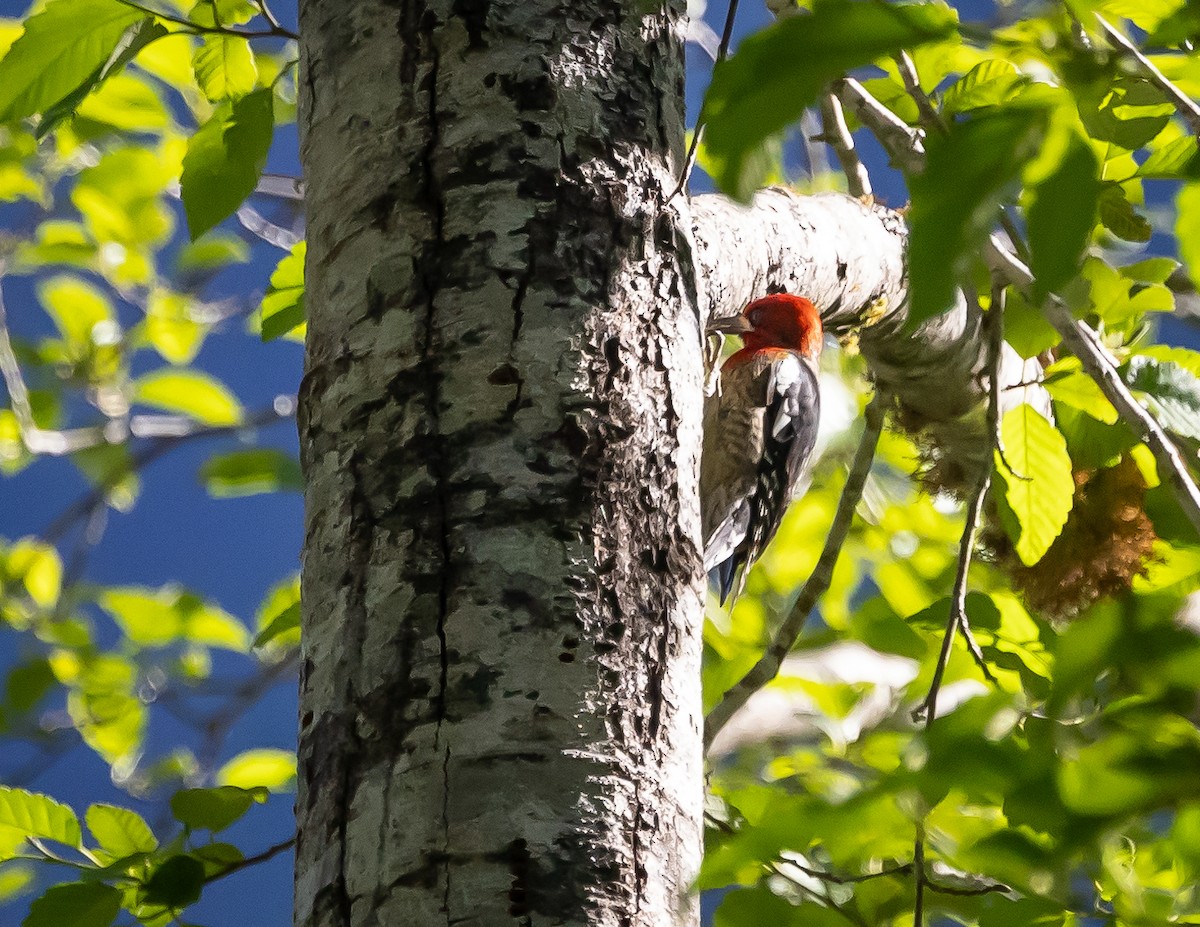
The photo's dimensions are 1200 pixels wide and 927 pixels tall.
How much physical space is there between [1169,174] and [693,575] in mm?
937

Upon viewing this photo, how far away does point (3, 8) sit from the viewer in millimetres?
5469

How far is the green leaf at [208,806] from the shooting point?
4.28 ft

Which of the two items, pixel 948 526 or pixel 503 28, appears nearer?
pixel 503 28

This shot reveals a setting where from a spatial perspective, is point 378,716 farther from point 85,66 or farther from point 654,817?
point 85,66

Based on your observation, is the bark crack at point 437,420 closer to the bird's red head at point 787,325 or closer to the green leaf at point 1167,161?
the green leaf at point 1167,161

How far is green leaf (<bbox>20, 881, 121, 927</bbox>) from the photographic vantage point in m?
1.19

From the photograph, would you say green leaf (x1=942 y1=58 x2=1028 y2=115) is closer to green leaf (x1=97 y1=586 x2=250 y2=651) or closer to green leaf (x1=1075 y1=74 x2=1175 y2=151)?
green leaf (x1=1075 y1=74 x2=1175 y2=151)

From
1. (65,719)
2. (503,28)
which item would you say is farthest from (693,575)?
(65,719)

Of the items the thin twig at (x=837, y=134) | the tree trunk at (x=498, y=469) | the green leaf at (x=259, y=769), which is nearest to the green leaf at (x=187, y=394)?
the green leaf at (x=259, y=769)

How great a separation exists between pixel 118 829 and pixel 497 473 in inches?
33.1

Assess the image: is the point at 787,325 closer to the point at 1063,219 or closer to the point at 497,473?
the point at 497,473

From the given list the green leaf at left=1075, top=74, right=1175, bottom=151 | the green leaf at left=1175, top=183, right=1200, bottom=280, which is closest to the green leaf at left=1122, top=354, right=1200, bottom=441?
the green leaf at left=1075, top=74, right=1175, bottom=151

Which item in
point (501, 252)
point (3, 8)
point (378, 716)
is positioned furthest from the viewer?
point (3, 8)

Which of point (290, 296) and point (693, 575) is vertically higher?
point (290, 296)
